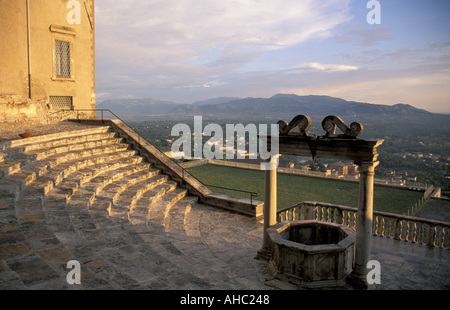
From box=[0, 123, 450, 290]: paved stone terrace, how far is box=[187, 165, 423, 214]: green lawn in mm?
8303

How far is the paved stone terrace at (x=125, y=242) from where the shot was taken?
4.51 m

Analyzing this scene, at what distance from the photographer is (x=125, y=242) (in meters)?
6.43

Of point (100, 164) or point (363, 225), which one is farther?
point (100, 164)

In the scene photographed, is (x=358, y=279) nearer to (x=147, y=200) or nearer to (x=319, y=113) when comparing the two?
(x=147, y=200)

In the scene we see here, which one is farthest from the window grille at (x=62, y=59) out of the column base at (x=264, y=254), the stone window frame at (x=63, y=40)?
the column base at (x=264, y=254)

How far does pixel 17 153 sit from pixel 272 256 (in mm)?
8283

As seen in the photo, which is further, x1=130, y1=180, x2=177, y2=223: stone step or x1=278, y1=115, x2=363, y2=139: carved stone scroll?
x1=130, y1=180, x2=177, y2=223: stone step

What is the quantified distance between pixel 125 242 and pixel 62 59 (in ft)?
52.1

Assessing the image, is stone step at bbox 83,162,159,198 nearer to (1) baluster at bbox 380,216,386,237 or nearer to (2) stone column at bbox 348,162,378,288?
(2) stone column at bbox 348,162,378,288

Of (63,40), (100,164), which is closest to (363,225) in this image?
(100,164)

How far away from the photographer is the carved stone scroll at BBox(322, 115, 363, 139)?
20.5 ft

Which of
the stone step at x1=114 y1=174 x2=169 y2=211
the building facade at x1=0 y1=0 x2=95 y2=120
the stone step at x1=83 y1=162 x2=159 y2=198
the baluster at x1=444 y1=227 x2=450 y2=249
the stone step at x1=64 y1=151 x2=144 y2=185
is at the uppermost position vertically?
the building facade at x1=0 y1=0 x2=95 y2=120

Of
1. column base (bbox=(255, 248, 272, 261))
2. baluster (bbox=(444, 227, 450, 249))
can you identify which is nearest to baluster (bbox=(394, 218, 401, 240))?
Result: baluster (bbox=(444, 227, 450, 249))
